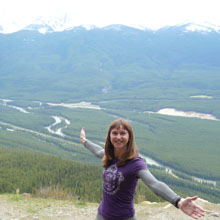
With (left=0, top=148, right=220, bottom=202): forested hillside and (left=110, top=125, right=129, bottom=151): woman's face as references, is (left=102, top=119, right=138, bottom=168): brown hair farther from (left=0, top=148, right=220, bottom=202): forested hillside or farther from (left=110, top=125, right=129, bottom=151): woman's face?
(left=0, top=148, right=220, bottom=202): forested hillside

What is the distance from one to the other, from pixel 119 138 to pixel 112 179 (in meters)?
0.71

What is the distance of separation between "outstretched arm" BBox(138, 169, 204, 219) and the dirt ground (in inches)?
267

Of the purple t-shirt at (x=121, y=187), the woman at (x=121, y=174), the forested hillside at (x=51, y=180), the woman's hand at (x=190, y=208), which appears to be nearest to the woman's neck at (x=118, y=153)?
the woman at (x=121, y=174)

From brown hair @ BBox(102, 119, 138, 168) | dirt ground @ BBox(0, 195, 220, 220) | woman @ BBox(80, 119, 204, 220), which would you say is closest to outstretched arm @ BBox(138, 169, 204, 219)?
woman @ BBox(80, 119, 204, 220)

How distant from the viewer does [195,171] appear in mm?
69438

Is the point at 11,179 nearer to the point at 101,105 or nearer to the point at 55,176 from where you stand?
the point at 55,176

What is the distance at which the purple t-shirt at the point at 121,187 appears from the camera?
214 inches

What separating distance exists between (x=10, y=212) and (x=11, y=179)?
8.93m

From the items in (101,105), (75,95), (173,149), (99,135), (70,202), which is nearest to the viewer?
(70,202)

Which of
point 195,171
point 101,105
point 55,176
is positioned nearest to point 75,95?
point 101,105

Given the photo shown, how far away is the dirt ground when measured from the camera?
37.6 feet

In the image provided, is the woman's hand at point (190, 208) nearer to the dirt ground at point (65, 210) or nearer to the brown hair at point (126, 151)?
the brown hair at point (126, 151)

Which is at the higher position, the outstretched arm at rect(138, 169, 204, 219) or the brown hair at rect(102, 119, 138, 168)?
the brown hair at rect(102, 119, 138, 168)

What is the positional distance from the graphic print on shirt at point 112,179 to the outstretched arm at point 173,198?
358mm
